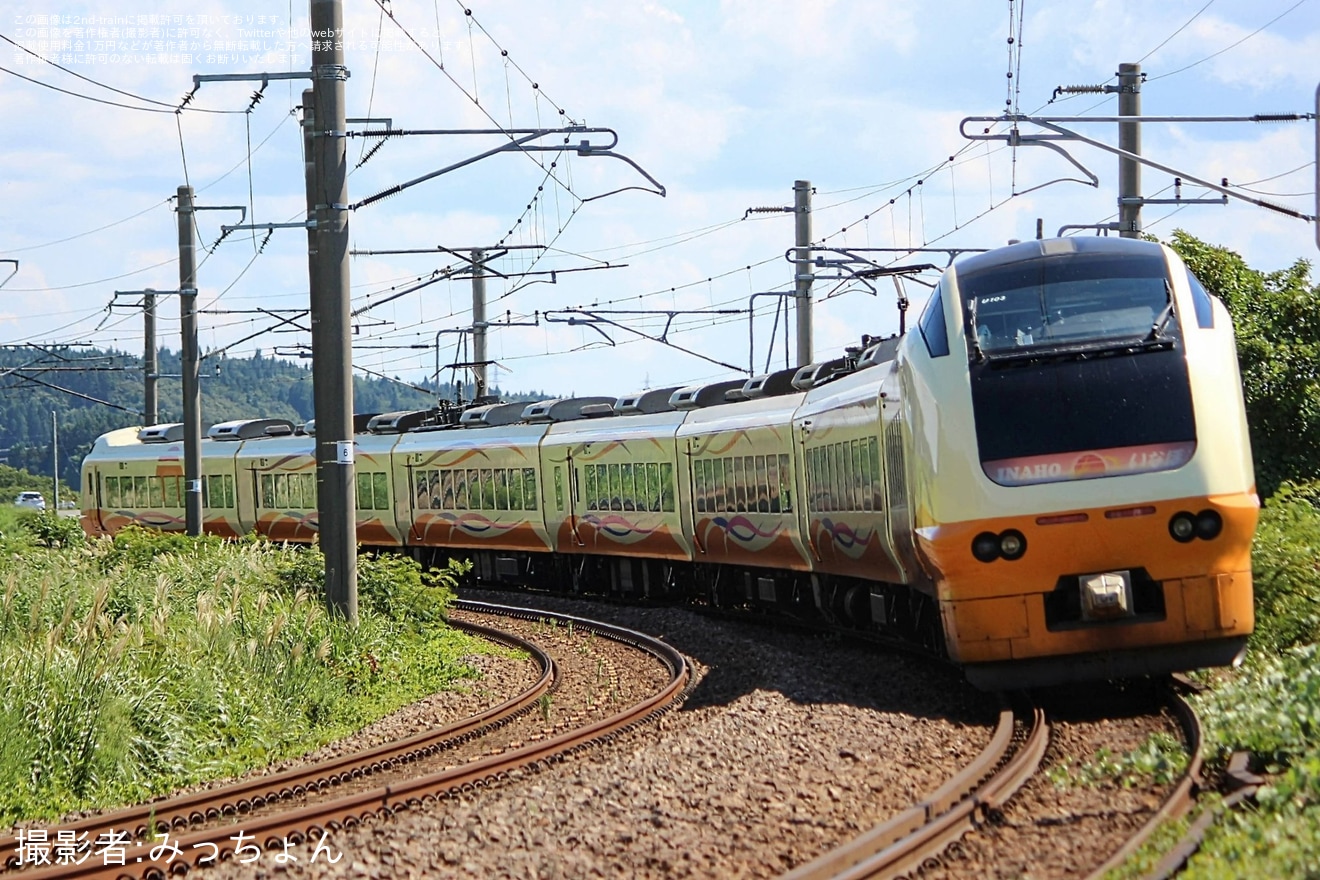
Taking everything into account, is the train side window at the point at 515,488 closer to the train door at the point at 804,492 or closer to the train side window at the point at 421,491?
the train side window at the point at 421,491

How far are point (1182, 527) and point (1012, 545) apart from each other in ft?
3.40

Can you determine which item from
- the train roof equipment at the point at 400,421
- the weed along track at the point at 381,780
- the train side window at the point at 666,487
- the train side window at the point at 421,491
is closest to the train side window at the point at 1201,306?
the weed along track at the point at 381,780

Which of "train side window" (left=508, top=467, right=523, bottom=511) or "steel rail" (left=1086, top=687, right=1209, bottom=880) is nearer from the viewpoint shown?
"steel rail" (left=1086, top=687, right=1209, bottom=880)

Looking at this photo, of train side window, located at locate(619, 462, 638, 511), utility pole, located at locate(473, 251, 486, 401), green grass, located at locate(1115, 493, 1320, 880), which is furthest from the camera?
utility pole, located at locate(473, 251, 486, 401)

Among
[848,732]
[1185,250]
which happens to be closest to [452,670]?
[848,732]

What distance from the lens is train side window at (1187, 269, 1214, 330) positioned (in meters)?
10.9

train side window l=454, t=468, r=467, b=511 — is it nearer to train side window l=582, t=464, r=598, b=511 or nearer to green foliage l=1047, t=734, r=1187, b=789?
train side window l=582, t=464, r=598, b=511

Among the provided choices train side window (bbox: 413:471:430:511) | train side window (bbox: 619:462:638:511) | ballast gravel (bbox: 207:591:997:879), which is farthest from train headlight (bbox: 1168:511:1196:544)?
train side window (bbox: 413:471:430:511)

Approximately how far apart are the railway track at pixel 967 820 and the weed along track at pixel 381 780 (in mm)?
2500

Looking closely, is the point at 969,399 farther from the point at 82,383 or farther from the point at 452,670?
the point at 82,383

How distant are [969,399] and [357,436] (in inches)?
945

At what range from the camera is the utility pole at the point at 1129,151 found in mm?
18219

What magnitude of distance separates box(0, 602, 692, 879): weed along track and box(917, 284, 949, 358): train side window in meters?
3.46

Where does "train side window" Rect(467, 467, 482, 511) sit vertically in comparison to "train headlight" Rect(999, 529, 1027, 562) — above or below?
above
